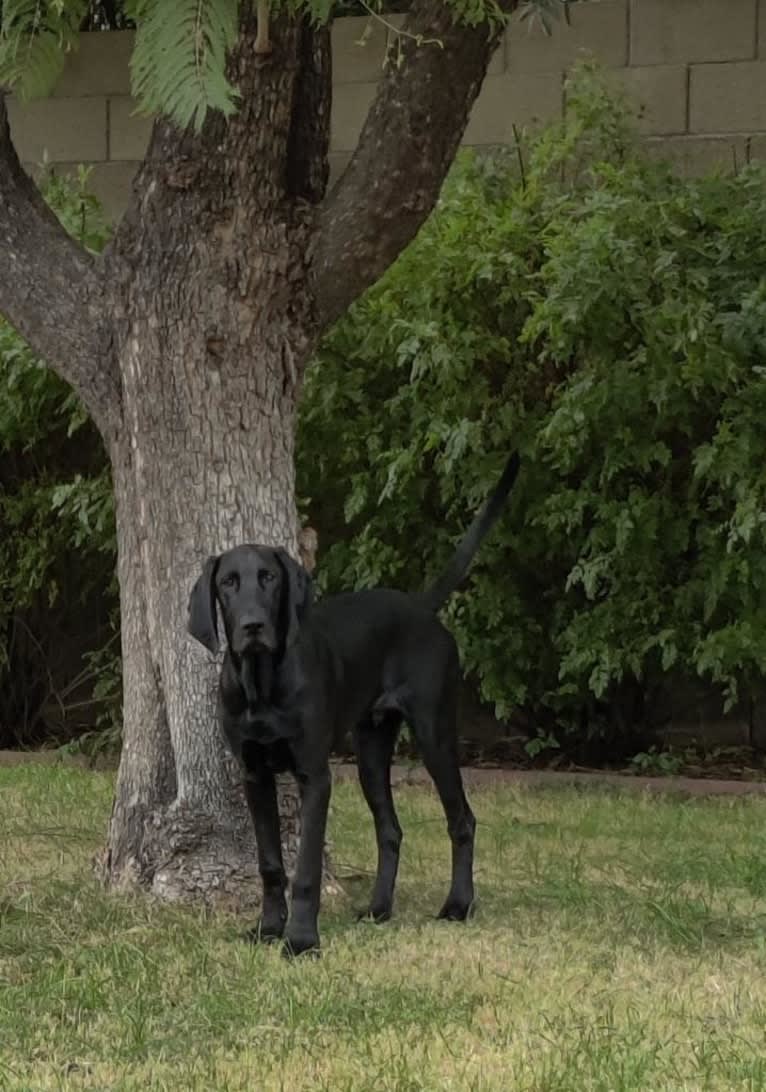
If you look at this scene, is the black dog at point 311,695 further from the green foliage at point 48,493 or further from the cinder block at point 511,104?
the cinder block at point 511,104

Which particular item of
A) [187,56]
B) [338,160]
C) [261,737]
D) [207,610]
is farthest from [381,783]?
[338,160]

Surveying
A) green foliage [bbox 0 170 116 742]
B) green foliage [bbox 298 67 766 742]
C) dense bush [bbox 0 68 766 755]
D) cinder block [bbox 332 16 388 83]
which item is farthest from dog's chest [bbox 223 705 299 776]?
cinder block [bbox 332 16 388 83]

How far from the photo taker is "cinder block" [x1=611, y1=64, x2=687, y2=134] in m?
10.0

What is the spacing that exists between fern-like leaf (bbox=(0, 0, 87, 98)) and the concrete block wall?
5107 mm

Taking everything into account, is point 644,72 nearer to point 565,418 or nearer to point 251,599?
point 565,418

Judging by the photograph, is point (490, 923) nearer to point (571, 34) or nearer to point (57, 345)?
point (57, 345)

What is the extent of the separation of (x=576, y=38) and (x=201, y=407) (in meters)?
4.66

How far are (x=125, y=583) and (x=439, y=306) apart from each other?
10.2 ft

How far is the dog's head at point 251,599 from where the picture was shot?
557 cm

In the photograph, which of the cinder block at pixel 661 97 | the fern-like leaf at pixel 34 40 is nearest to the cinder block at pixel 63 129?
the cinder block at pixel 661 97

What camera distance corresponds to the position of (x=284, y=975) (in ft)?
17.3

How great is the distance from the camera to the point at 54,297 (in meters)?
6.61

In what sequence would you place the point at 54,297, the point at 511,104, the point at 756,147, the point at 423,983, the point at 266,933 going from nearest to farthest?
the point at 423,983, the point at 266,933, the point at 54,297, the point at 756,147, the point at 511,104

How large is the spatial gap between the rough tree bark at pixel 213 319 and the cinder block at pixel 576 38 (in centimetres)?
387
